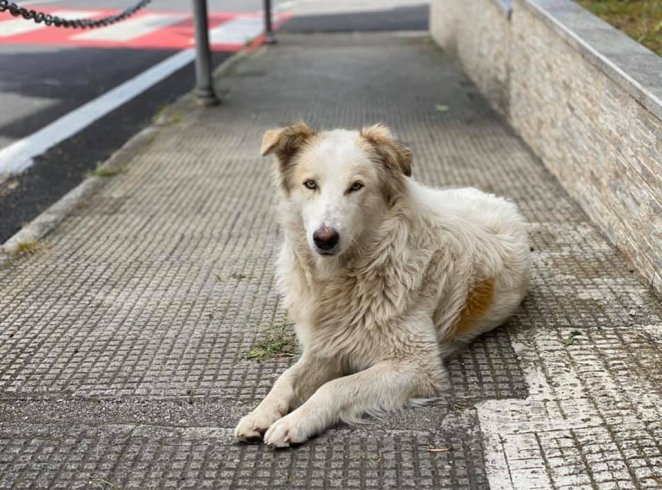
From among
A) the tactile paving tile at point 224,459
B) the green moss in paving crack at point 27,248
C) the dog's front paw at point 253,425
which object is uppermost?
the dog's front paw at point 253,425

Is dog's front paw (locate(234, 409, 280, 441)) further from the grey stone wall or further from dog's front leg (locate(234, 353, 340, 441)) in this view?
the grey stone wall

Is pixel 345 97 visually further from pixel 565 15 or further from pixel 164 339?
pixel 164 339

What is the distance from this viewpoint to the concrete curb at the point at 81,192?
6.43 m

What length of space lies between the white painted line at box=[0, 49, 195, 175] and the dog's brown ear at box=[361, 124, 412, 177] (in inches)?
220

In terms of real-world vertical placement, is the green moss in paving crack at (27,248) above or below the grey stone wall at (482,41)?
below

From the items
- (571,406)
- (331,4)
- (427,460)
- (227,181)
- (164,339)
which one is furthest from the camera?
(331,4)

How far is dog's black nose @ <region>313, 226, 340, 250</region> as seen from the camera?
3803 millimetres

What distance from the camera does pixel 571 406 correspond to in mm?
3797

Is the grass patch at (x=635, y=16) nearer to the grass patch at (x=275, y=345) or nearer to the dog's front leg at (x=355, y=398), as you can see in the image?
the grass patch at (x=275, y=345)

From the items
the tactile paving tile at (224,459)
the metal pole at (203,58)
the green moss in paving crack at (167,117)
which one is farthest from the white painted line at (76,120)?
the tactile paving tile at (224,459)

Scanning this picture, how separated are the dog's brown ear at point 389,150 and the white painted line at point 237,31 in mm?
15638

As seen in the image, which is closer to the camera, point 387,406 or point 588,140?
point 387,406

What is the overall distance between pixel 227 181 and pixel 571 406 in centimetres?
495

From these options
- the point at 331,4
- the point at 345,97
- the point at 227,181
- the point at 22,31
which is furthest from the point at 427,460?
the point at 331,4
